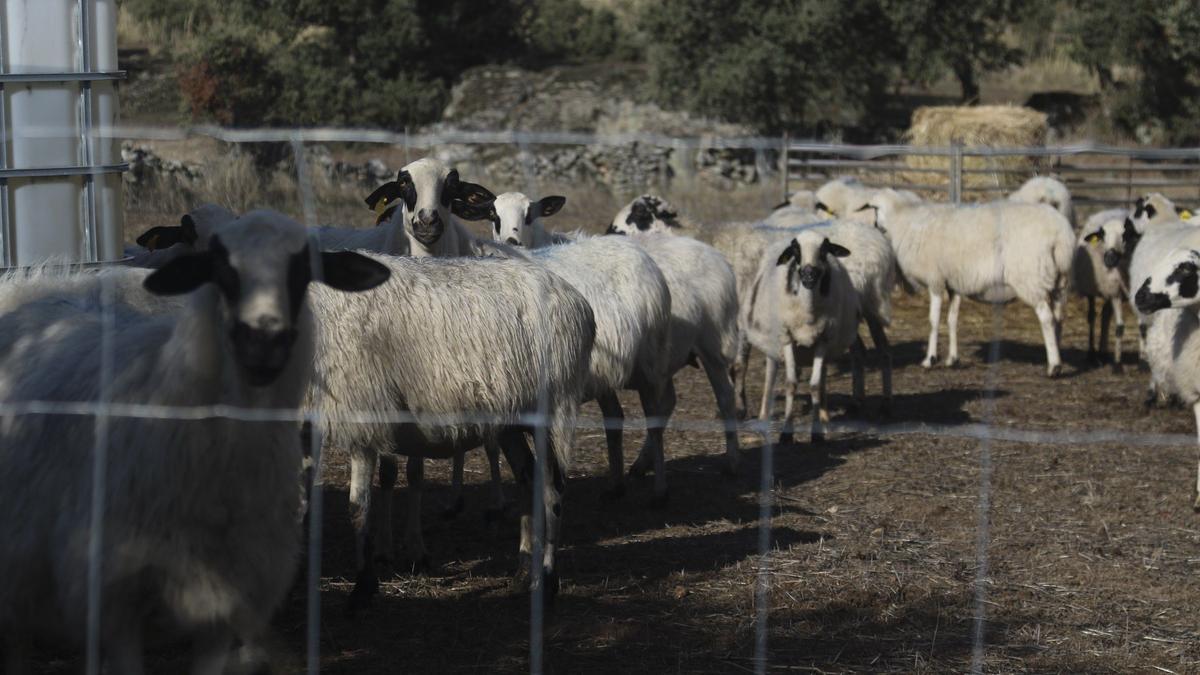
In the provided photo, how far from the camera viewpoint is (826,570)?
618 centimetres

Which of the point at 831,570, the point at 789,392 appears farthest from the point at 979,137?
the point at 831,570

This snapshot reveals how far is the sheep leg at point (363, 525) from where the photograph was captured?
217 inches

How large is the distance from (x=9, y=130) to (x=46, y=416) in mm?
2411

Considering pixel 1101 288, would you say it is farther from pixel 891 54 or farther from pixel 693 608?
pixel 891 54

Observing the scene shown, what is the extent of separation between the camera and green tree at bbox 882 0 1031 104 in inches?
1147

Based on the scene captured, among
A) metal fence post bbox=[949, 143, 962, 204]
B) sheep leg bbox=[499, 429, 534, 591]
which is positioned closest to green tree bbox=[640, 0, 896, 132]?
metal fence post bbox=[949, 143, 962, 204]

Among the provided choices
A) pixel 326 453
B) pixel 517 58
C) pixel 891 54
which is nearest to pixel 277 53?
pixel 517 58

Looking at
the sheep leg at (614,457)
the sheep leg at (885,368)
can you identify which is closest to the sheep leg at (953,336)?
the sheep leg at (885,368)

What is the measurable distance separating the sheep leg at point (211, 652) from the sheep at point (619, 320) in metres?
3.24

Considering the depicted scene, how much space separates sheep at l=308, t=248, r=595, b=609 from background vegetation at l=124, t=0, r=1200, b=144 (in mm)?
22925

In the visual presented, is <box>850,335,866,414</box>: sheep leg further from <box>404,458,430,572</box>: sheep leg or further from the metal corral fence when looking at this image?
the metal corral fence

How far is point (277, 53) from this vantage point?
32.7 meters

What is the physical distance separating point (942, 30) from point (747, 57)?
5207mm

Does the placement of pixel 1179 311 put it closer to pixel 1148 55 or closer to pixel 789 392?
pixel 789 392
